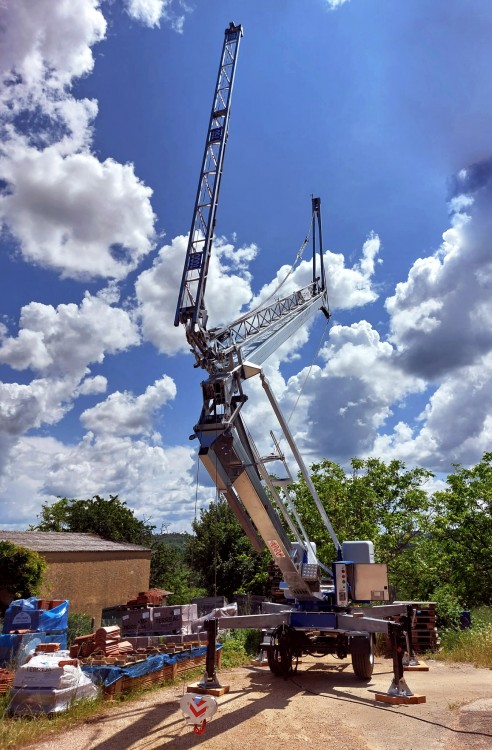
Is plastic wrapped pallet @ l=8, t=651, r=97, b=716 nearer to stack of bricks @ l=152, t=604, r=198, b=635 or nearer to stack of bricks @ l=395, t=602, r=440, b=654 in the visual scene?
stack of bricks @ l=152, t=604, r=198, b=635

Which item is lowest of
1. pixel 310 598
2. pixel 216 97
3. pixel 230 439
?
pixel 310 598

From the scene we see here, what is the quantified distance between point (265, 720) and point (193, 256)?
1100 cm

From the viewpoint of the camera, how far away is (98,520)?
51.1 metres

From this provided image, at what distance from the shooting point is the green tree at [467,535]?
24609 millimetres

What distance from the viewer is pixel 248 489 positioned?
12.8 metres

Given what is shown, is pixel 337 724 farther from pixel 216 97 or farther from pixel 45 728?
pixel 216 97

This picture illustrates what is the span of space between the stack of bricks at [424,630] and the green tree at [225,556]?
20.4 meters

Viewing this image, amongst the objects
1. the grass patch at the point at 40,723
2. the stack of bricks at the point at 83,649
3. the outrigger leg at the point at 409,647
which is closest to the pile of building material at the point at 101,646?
the stack of bricks at the point at 83,649

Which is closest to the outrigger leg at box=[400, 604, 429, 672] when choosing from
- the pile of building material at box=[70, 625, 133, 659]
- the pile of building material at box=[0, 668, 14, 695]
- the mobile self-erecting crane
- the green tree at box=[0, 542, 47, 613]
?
the mobile self-erecting crane

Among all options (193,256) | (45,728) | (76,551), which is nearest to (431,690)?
(45,728)

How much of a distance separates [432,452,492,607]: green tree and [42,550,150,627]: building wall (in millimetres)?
17536

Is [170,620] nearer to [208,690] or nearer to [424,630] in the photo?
[208,690]

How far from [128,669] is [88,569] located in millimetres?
20431

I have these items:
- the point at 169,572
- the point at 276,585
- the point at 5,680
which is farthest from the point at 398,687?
the point at 169,572
